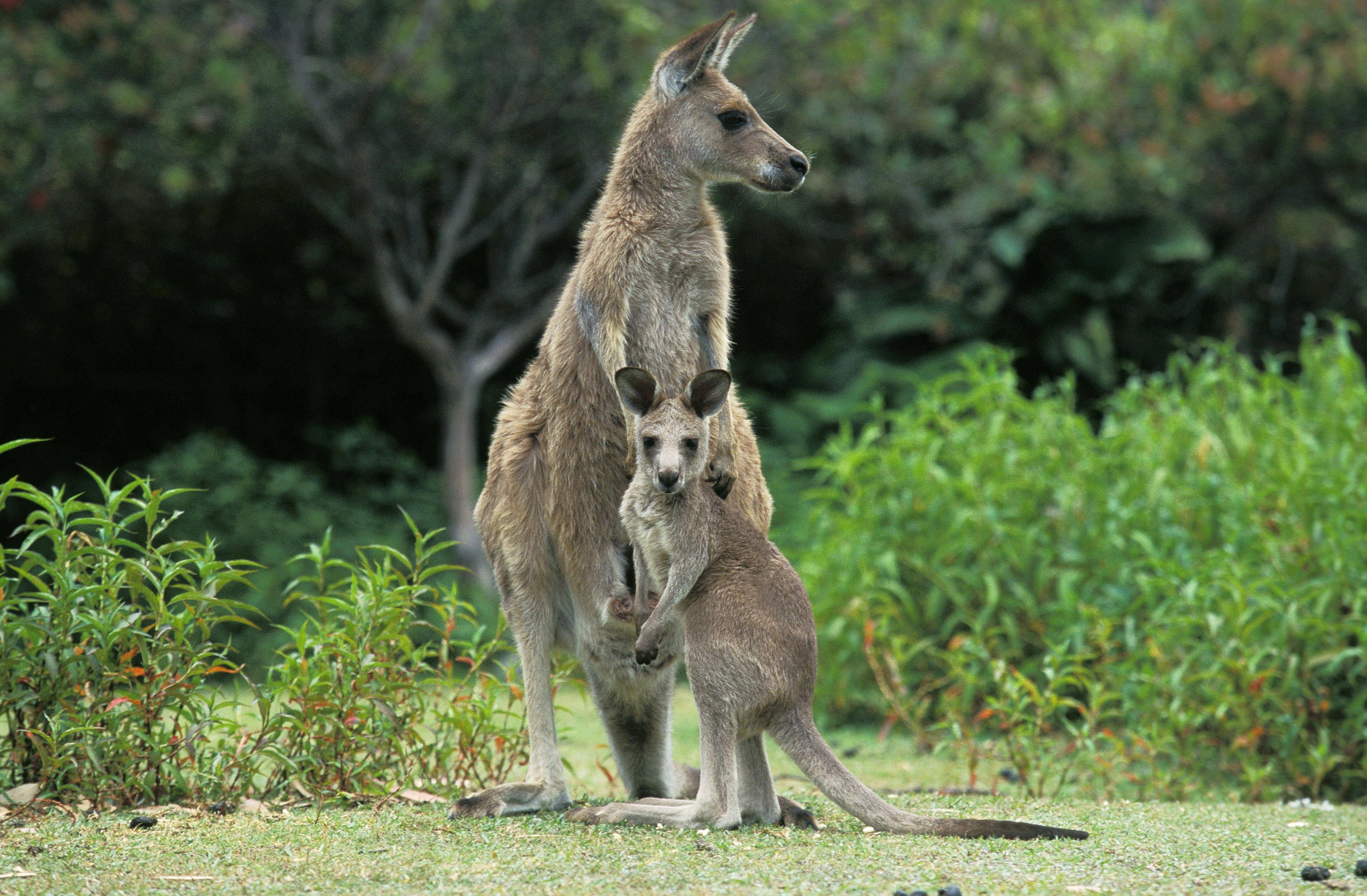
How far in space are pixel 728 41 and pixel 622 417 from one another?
1.32m

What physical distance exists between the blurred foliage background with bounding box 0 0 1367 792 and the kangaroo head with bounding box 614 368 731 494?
6.92 metres

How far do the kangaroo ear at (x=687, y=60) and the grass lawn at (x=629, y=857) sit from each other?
224 cm

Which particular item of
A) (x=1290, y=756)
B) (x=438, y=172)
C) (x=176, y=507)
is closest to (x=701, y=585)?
(x=1290, y=756)

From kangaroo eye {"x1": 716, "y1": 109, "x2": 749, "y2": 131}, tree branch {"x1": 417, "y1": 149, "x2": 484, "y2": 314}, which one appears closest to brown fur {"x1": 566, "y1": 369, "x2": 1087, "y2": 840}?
kangaroo eye {"x1": 716, "y1": 109, "x2": 749, "y2": 131}

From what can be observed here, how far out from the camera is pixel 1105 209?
11.6 m

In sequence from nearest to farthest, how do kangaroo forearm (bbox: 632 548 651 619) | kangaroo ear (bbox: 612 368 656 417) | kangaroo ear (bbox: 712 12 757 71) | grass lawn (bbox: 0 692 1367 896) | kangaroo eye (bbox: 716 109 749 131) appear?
grass lawn (bbox: 0 692 1367 896), kangaroo ear (bbox: 612 368 656 417), kangaroo forearm (bbox: 632 548 651 619), kangaroo eye (bbox: 716 109 749 131), kangaroo ear (bbox: 712 12 757 71)

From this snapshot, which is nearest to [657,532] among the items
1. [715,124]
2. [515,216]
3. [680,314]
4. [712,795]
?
[712,795]

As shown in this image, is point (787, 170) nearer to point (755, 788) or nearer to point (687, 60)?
point (687, 60)

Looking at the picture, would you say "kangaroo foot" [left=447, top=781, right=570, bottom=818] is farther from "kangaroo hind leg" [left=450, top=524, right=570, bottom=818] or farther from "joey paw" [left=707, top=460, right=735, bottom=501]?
"joey paw" [left=707, top=460, right=735, bottom=501]

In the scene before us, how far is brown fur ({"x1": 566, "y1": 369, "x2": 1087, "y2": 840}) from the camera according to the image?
3301 millimetres

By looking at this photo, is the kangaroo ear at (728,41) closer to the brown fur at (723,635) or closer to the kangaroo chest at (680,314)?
the kangaroo chest at (680,314)

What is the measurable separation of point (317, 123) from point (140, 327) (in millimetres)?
2866

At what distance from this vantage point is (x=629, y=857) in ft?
10.2

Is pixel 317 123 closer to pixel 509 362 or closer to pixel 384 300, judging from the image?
pixel 384 300
